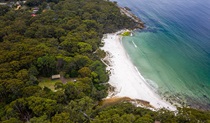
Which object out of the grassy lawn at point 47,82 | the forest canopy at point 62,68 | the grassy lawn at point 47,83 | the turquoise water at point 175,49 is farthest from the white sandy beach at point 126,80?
the grassy lawn at point 47,83

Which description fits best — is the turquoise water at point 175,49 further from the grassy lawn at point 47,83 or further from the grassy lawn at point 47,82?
the grassy lawn at point 47,83

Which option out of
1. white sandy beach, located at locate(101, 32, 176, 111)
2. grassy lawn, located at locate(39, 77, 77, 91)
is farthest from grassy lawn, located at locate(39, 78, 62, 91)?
white sandy beach, located at locate(101, 32, 176, 111)

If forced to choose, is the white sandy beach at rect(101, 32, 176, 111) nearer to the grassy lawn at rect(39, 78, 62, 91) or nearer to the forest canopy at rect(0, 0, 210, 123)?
the forest canopy at rect(0, 0, 210, 123)

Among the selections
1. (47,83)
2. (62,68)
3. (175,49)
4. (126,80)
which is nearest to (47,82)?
(47,83)

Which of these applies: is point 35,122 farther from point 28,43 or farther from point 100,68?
point 28,43

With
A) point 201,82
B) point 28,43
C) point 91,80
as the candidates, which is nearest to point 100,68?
point 91,80
